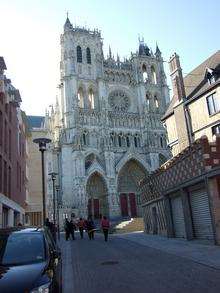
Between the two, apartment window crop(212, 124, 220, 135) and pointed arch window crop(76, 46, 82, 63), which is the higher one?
pointed arch window crop(76, 46, 82, 63)

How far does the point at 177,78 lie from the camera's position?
88.6ft

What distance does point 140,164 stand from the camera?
6019cm

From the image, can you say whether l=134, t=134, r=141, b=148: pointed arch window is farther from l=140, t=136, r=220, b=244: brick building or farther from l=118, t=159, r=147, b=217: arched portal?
l=140, t=136, r=220, b=244: brick building

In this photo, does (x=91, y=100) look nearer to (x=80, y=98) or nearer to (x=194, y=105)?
(x=80, y=98)

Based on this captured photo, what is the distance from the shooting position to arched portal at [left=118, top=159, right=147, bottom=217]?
5825cm

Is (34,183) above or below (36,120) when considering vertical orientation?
below

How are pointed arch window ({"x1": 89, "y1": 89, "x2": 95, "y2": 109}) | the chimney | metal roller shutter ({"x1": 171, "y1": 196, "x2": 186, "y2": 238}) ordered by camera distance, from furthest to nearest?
pointed arch window ({"x1": 89, "y1": 89, "x2": 95, "y2": 109})
the chimney
metal roller shutter ({"x1": 171, "y1": 196, "x2": 186, "y2": 238})

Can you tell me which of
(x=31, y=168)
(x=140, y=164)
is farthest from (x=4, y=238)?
(x=140, y=164)

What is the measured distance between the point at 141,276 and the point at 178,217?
12.6 metres

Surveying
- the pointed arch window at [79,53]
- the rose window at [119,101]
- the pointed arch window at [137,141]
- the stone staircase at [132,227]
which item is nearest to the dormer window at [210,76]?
the stone staircase at [132,227]

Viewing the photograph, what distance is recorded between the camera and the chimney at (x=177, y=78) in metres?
26.4

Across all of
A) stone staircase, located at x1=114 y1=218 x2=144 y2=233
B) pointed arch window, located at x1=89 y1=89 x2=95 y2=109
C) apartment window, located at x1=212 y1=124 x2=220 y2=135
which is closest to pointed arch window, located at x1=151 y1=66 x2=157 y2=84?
pointed arch window, located at x1=89 y1=89 x2=95 y2=109

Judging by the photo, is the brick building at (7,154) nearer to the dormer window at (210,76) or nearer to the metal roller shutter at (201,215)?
the metal roller shutter at (201,215)

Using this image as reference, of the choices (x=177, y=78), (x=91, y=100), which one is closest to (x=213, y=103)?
(x=177, y=78)
